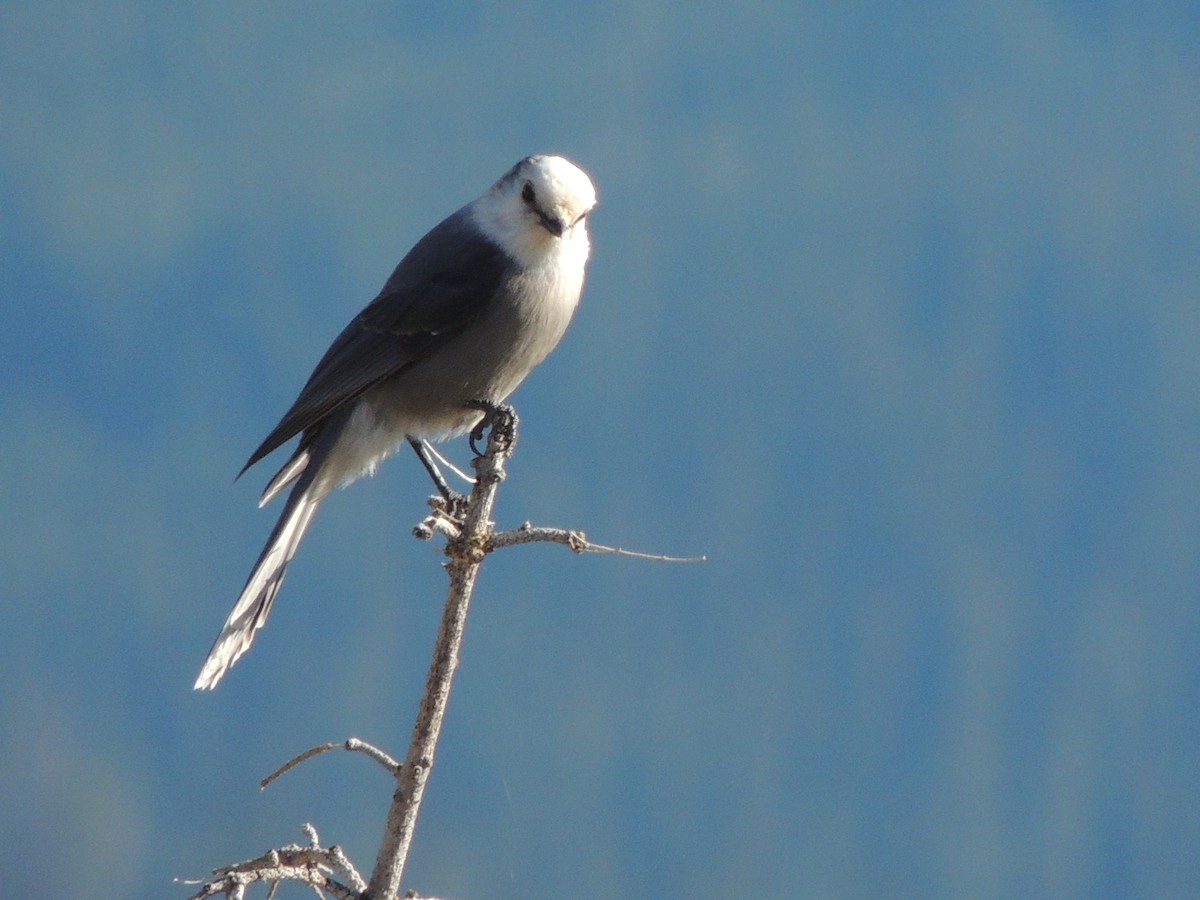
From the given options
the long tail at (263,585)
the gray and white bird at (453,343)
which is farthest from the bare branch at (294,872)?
the gray and white bird at (453,343)

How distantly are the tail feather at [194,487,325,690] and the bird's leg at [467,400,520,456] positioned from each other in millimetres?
360

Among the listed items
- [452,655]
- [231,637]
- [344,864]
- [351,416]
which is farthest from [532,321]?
[344,864]

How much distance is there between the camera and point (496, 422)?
2467mm

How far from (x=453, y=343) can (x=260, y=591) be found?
651mm

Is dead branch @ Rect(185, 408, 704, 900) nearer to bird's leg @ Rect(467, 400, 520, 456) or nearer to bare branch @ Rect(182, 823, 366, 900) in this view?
bare branch @ Rect(182, 823, 366, 900)

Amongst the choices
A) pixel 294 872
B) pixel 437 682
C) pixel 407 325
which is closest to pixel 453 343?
pixel 407 325

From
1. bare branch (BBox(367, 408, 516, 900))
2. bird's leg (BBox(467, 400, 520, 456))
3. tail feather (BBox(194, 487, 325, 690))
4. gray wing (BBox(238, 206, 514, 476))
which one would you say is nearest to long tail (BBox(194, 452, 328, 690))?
tail feather (BBox(194, 487, 325, 690))

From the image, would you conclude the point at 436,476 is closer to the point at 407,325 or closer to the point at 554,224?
the point at 407,325

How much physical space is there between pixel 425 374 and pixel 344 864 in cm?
127

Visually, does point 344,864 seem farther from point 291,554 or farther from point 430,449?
point 430,449

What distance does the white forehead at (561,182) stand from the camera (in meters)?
2.67

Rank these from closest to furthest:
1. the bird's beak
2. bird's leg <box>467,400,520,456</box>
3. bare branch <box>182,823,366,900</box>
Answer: bare branch <box>182,823,366,900</box> → bird's leg <box>467,400,520,456</box> → the bird's beak

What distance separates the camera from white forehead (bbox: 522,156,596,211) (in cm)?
267

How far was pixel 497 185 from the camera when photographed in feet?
9.58
